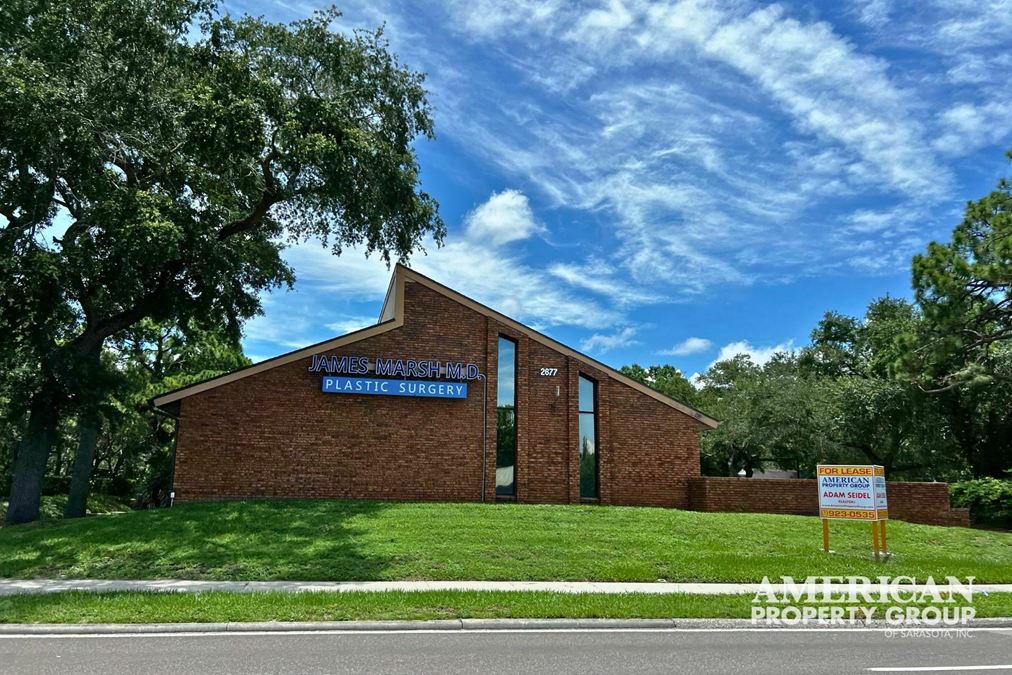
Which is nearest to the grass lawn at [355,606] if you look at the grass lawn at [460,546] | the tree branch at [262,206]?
the grass lawn at [460,546]

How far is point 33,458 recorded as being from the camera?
720 inches

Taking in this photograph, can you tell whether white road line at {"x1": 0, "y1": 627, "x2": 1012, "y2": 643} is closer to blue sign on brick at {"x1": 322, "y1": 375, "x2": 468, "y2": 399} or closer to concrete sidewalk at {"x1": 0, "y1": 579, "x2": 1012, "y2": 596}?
concrete sidewalk at {"x1": 0, "y1": 579, "x2": 1012, "y2": 596}

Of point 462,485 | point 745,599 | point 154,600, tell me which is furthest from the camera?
point 462,485

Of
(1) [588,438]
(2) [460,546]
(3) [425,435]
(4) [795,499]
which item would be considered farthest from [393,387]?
(4) [795,499]

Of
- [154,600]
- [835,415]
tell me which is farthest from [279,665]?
[835,415]

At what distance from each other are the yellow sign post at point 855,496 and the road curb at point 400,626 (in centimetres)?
517

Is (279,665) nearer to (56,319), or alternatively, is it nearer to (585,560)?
(585,560)

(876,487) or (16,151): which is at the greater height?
(16,151)

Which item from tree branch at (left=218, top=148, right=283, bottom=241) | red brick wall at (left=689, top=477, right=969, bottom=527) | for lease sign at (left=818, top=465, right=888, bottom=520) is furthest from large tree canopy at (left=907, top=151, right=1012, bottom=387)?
tree branch at (left=218, top=148, right=283, bottom=241)

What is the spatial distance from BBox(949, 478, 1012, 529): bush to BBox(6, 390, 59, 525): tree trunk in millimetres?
27883

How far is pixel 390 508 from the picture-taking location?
56.3ft

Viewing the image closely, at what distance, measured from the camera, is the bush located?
69.6 feet

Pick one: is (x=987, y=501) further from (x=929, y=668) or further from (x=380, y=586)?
(x=380, y=586)

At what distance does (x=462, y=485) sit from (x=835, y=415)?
2062 cm
